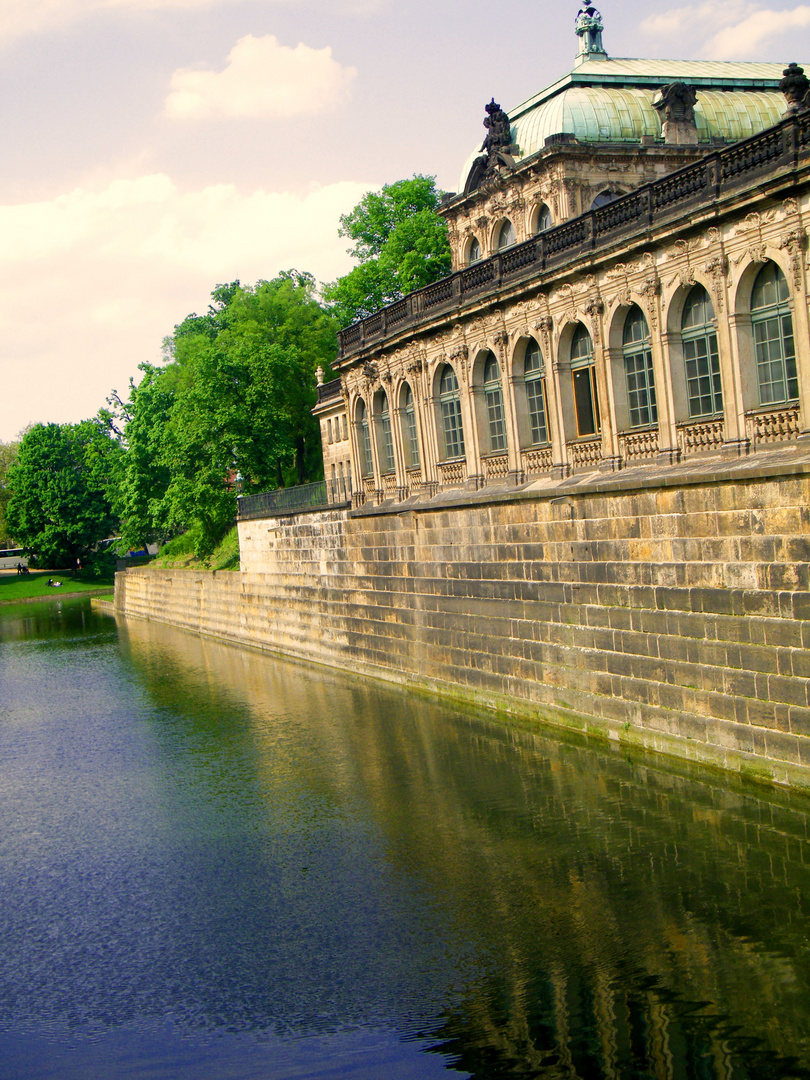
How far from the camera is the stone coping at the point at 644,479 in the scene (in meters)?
14.0

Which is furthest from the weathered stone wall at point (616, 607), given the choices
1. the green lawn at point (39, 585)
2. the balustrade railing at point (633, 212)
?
the green lawn at point (39, 585)

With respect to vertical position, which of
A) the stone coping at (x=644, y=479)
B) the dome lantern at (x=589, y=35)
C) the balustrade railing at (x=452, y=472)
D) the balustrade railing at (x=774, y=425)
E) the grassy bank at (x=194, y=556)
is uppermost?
the dome lantern at (x=589, y=35)

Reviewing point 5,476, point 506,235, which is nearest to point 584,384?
point 506,235

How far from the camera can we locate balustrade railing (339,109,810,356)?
14258 mm

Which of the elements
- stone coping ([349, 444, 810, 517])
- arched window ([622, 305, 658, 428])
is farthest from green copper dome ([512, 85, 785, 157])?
arched window ([622, 305, 658, 428])

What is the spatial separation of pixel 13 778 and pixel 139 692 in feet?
33.6

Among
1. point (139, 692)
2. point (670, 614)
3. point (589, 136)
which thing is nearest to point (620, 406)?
point (670, 614)

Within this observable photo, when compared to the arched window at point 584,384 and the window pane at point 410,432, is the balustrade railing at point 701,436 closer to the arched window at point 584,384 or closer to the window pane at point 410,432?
the arched window at point 584,384

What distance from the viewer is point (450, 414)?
25438 millimetres

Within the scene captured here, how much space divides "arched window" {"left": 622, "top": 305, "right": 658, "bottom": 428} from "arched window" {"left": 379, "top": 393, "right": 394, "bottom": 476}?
37.1 feet

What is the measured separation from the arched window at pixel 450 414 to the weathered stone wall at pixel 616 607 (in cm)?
163

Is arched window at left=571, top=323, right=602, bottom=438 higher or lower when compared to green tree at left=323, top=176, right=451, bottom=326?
lower

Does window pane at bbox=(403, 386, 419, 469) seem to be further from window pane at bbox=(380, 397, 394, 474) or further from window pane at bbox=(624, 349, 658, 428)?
window pane at bbox=(624, 349, 658, 428)

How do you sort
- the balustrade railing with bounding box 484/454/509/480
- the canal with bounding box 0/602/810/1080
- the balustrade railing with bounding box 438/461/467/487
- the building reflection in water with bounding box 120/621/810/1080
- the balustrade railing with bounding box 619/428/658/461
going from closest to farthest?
the building reflection in water with bounding box 120/621/810/1080, the canal with bounding box 0/602/810/1080, the balustrade railing with bounding box 619/428/658/461, the balustrade railing with bounding box 484/454/509/480, the balustrade railing with bounding box 438/461/467/487
